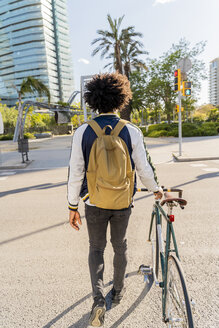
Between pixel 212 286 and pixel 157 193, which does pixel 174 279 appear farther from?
pixel 212 286

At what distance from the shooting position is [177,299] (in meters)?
1.54

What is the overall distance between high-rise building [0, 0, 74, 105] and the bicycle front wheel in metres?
95.5

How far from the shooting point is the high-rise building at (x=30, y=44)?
3647 inches

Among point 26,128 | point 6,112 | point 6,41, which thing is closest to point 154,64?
point 26,128

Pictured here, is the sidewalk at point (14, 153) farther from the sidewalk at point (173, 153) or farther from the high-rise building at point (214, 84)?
the high-rise building at point (214, 84)

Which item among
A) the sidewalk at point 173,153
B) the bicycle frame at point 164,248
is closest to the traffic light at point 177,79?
the sidewalk at point 173,153


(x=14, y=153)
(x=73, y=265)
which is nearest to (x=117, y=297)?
(x=73, y=265)

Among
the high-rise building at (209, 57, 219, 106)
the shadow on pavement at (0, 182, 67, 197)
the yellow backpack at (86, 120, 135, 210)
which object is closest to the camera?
the yellow backpack at (86, 120, 135, 210)

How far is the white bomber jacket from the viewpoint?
1691mm

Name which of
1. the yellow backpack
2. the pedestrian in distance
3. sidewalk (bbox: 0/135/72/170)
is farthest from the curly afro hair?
sidewalk (bbox: 0/135/72/170)

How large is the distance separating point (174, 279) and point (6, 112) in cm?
4558

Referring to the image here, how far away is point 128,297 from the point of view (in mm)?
2166

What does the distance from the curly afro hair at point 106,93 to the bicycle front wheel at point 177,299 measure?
1186 mm

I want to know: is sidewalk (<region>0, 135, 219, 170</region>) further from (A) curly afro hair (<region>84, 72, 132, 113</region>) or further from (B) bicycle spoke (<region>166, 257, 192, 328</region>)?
(B) bicycle spoke (<region>166, 257, 192, 328</region>)
